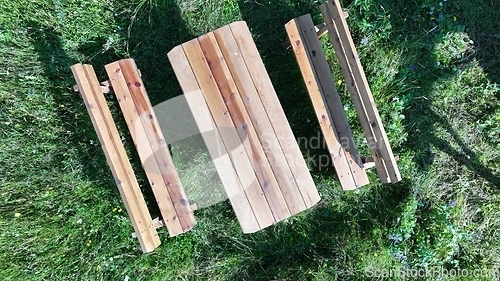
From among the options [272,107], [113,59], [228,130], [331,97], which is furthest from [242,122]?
[113,59]

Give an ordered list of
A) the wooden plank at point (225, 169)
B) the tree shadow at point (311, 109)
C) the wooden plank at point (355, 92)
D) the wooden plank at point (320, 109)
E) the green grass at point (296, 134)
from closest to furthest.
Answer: the wooden plank at point (225, 169) → the wooden plank at point (355, 92) → the wooden plank at point (320, 109) → the green grass at point (296, 134) → the tree shadow at point (311, 109)

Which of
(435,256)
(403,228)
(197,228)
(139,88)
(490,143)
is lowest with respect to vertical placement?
(435,256)

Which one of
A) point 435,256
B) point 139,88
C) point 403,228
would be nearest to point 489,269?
point 435,256

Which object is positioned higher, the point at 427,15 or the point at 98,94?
the point at 98,94

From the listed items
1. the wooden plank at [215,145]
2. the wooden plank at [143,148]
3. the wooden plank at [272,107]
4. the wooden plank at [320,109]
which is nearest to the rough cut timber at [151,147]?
the wooden plank at [143,148]

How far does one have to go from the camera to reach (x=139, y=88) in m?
3.26

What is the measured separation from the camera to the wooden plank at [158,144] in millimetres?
3207

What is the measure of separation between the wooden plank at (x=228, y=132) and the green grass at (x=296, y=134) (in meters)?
0.70

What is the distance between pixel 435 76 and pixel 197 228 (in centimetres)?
278

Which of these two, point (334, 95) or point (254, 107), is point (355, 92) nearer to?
point (334, 95)

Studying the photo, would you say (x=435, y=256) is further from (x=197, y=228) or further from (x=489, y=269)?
(x=197, y=228)

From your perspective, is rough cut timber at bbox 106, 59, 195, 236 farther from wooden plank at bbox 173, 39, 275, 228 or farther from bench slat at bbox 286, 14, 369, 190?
bench slat at bbox 286, 14, 369, 190

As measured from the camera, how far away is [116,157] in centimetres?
317

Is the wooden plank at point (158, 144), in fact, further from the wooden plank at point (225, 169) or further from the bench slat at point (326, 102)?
the bench slat at point (326, 102)
